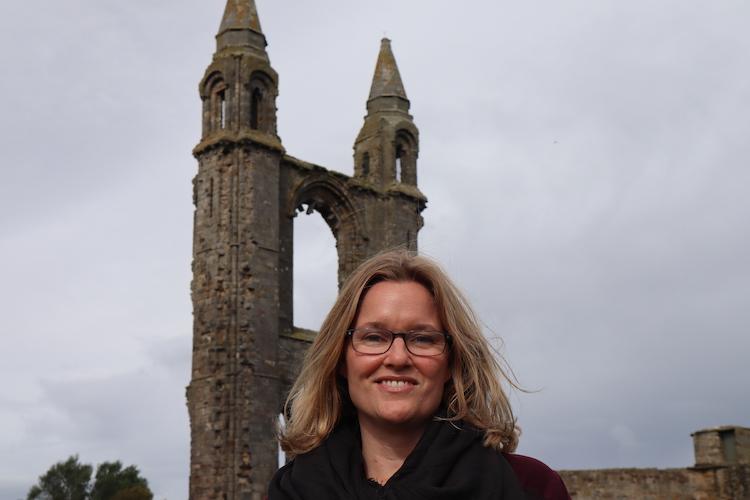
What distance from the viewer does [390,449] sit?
2.76m

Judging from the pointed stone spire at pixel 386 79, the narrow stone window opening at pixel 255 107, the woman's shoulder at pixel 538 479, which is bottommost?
the woman's shoulder at pixel 538 479

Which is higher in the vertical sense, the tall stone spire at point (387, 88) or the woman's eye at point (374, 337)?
the tall stone spire at point (387, 88)

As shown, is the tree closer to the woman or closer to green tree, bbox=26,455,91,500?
green tree, bbox=26,455,91,500

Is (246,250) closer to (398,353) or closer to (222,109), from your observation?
(222,109)

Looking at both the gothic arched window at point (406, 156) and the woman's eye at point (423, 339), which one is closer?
the woman's eye at point (423, 339)

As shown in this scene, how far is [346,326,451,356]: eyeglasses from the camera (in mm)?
2725

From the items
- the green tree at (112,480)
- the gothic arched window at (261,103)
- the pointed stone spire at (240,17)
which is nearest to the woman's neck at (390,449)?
the gothic arched window at (261,103)

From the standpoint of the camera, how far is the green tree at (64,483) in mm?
51969

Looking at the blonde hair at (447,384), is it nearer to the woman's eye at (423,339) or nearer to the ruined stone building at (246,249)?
the woman's eye at (423,339)

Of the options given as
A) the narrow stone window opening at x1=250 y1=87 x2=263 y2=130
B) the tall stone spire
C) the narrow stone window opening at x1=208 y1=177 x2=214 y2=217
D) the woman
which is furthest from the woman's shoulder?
the tall stone spire

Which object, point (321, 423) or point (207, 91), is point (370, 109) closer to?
point (207, 91)

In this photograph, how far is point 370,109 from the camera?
2906 cm

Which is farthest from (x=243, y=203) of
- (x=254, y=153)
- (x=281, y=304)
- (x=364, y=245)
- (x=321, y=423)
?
(x=321, y=423)

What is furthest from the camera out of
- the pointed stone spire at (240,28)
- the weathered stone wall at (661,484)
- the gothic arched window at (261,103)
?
the pointed stone spire at (240,28)
